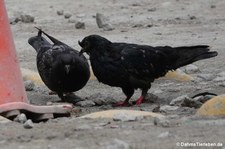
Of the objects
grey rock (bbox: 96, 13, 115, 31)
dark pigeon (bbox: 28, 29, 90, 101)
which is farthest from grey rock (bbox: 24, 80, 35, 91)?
grey rock (bbox: 96, 13, 115, 31)

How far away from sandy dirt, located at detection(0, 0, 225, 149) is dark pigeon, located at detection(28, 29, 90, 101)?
25 cm

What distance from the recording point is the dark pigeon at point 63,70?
25.8 ft

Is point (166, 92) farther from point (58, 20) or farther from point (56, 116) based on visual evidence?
point (58, 20)

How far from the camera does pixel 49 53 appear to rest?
8141mm

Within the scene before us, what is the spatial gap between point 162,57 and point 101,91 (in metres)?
0.91

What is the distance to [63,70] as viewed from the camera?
7.88 m

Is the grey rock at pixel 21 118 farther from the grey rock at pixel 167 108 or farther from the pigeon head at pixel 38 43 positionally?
the pigeon head at pixel 38 43

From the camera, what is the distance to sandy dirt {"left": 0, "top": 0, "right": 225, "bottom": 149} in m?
4.95

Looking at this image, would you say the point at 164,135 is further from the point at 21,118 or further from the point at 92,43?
the point at 92,43

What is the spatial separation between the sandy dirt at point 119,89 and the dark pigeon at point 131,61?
233 mm

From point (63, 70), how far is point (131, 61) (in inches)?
25.8

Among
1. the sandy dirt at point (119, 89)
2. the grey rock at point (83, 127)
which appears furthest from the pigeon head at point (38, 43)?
the grey rock at point (83, 127)

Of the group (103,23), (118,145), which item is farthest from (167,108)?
(103,23)

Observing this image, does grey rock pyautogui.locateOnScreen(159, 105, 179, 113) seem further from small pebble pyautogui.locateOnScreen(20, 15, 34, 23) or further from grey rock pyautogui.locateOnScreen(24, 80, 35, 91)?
small pebble pyautogui.locateOnScreen(20, 15, 34, 23)
